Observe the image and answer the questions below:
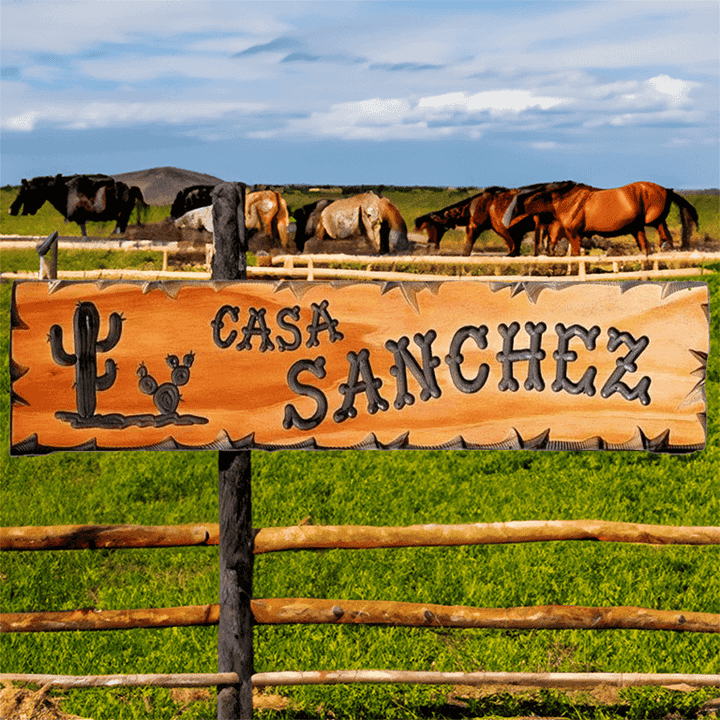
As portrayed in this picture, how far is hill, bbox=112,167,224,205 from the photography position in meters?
35.4

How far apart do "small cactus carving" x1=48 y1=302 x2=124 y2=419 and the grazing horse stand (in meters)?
18.3

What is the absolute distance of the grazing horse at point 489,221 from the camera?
2145 cm

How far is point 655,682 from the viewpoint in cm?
392

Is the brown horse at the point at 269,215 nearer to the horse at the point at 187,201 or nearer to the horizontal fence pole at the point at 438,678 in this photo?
the horse at the point at 187,201

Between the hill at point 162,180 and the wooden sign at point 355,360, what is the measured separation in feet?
105

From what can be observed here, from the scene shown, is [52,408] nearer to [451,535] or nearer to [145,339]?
[145,339]

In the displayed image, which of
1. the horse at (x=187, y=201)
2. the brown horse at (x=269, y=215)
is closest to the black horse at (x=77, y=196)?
the horse at (x=187, y=201)

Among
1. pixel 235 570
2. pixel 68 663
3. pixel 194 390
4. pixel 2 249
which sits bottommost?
pixel 68 663

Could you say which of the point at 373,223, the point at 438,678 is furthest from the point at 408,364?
the point at 373,223

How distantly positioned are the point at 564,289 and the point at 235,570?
1834 millimetres

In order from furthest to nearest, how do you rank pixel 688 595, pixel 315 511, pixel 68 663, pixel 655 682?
pixel 315 511 → pixel 688 595 → pixel 68 663 → pixel 655 682

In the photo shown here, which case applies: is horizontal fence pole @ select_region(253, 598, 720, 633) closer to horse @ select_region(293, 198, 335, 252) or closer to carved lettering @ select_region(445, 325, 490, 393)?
carved lettering @ select_region(445, 325, 490, 393)

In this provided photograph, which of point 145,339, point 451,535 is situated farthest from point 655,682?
point 145,339

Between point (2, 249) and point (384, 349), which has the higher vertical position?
point (2, 249)
